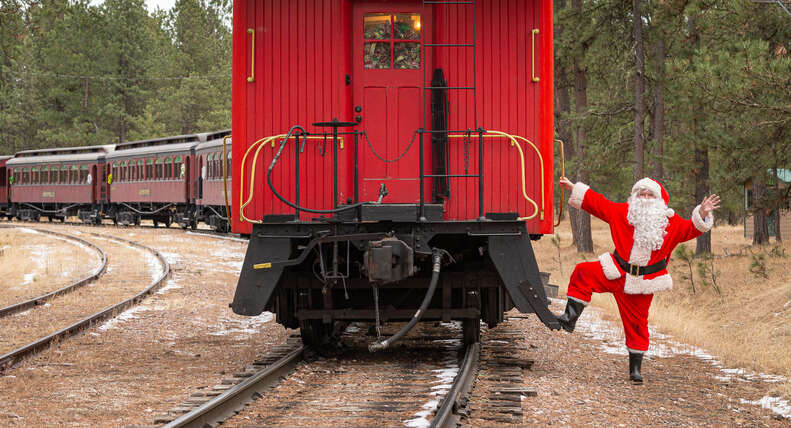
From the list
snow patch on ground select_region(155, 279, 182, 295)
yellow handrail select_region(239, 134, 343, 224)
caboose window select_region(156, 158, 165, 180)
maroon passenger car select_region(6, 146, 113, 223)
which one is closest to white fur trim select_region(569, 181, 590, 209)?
yellow handrail select_region(239, 134, 343, 224)

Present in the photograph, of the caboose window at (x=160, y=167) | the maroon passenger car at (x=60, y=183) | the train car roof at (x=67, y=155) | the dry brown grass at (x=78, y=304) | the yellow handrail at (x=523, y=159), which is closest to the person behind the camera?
the yellow handrail at (x=523, y=159)

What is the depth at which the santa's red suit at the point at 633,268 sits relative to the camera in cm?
679

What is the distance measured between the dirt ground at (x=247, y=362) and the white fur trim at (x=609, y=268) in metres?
0.88

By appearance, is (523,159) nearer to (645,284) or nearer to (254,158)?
(645,284)

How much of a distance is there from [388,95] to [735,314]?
26.3 feet

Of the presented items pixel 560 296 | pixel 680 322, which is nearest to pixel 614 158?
pixel 560 296

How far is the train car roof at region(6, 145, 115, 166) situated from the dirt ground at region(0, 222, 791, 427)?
93.7ft

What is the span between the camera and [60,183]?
3959 centimetres

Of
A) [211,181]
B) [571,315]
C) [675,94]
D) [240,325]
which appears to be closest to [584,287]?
[571,315]

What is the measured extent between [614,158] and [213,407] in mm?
16918

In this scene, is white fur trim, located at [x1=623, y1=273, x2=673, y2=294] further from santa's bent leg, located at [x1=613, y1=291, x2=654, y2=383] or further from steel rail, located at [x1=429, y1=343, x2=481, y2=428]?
steel rail, located at [x1=429, y1=343, x2=481, y2=428]

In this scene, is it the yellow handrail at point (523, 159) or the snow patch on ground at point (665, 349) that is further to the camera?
the yellow handrail at point (523, 159)

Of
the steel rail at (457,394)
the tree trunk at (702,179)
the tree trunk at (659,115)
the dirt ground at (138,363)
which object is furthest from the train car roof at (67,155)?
the steel rail at (457,394)

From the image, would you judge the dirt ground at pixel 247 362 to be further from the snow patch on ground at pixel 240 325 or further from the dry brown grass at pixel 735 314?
the dry brown grass at pixel 735 314
